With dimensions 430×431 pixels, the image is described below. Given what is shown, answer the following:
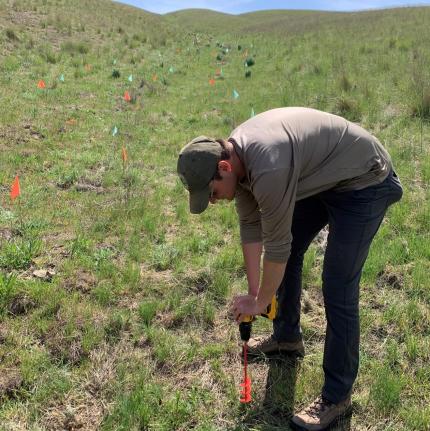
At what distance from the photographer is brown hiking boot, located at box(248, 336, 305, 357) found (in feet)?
11.3

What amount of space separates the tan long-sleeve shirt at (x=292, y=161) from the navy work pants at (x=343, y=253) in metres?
0.09

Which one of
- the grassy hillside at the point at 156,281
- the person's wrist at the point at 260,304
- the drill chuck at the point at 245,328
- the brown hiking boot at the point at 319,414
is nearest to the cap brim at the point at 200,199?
the person's wrist at the point at 260,304

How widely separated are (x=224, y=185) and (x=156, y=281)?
6.92ft

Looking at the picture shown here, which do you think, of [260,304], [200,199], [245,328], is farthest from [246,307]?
[200,199]

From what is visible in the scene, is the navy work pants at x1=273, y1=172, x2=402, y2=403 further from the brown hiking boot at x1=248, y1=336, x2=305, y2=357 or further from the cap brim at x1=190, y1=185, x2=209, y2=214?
the cap brim at x1=190, y1=185, x2=209, y2=214

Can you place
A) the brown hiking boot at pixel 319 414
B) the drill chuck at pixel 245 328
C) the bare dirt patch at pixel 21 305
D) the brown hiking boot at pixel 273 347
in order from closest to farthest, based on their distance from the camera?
the brown hiking boot at pixel 319 414
the drill chuck at pixel 245 328
the brown hiking boot at pixel 273 347
the bare dirt patch at pixel 21 305

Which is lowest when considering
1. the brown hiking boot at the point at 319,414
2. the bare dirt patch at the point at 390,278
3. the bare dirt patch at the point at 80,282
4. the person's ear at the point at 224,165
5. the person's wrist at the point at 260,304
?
the brown hiking boot at the point at 319,414

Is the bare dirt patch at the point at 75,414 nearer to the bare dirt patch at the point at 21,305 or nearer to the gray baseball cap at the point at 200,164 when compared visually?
the bare dirt patch at the point at 21,305

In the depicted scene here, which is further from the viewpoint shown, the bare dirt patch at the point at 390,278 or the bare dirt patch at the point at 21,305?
the bare dirt patch at the point at 390,278

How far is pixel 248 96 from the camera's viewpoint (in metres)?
10.7

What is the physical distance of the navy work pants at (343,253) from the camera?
8.61ft

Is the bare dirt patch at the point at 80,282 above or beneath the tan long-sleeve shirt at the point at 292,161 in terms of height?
beneath

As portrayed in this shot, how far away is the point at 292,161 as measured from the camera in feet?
7.35

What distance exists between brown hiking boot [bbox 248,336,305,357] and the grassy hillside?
0.09 metres
